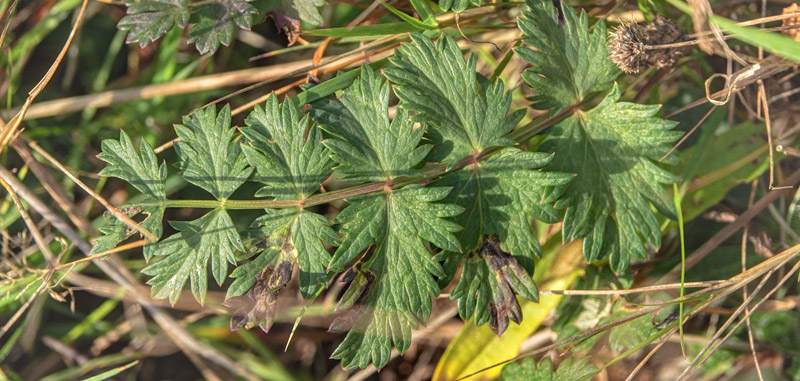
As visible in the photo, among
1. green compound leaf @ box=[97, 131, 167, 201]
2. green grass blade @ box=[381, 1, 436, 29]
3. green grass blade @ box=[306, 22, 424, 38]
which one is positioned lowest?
green compound leaf @ box=[97, 131, 167, 201]

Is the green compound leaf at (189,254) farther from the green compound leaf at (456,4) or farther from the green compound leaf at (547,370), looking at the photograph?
the green compound leaf at (547,370)

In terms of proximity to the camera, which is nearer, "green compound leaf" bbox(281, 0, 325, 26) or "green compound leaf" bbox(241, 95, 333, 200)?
"green compound leaf" bbox(241, 95, 333, 200)

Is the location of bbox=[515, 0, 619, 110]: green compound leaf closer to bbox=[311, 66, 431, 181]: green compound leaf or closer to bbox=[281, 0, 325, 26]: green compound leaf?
bbox=[311, 66, 431, 181]: green compound leaf

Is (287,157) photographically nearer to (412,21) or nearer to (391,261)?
(391,261)

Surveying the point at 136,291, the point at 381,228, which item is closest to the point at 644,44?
the point at 381,228

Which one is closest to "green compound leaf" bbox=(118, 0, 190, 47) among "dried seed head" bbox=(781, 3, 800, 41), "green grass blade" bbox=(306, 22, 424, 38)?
"green grass blade" bbox=(306, 22, 424, 38)

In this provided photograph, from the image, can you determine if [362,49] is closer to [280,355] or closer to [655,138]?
[655,138]

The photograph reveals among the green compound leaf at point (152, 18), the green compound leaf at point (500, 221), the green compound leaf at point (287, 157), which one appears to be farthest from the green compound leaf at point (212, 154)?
the green compound leaf at point (500, 221)
